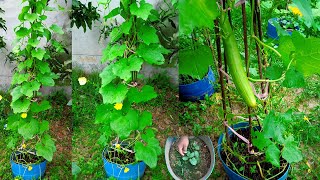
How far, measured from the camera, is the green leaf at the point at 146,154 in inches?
69.0

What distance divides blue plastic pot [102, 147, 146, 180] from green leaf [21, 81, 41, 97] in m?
0.45

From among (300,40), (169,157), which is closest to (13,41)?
(169,157)

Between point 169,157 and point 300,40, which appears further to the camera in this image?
point 169,157

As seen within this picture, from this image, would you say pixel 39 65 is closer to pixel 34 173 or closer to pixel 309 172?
pixel 34 173

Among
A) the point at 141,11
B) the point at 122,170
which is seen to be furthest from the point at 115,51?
the point at 122,170

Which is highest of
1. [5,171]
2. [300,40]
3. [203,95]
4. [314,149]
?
[300,40]

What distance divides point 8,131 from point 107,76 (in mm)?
806

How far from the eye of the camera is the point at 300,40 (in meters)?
1.27

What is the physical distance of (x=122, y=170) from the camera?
1.92 metres

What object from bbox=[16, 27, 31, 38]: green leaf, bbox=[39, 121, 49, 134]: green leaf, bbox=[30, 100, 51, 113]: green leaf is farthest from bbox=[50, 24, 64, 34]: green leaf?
bbox=[39, 121, 49, 134]: green leaf

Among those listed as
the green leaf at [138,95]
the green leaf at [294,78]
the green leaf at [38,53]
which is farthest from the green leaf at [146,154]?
the green leaf at [294,78]

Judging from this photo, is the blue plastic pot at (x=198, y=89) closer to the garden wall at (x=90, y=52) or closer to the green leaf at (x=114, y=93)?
the garden wall at (x=90, y=52)

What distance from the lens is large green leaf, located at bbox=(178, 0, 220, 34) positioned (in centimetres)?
113

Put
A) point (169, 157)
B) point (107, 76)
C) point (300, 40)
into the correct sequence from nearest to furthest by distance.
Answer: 1. point (300, 40)
2. point (107, 76)
3. point (169, 157)
